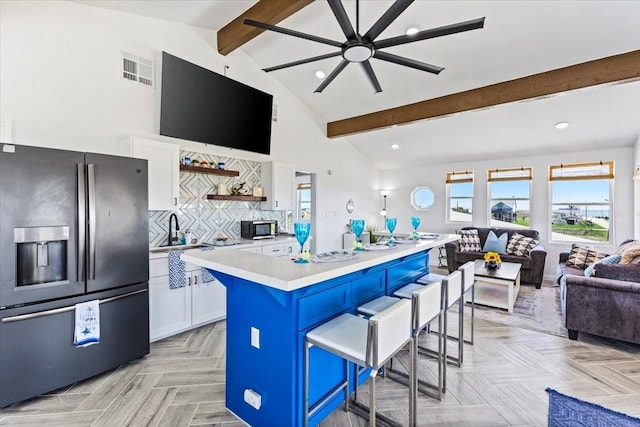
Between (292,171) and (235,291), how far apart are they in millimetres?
3312

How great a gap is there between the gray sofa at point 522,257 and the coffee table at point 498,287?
56cm

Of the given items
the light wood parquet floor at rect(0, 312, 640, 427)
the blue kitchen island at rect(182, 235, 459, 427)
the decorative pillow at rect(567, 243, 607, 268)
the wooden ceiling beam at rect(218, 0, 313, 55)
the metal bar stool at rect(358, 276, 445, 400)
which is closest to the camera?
the blue kitchen island at rect(182, 235, 459, 427)

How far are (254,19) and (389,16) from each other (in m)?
2.00

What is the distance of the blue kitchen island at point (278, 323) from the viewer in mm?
1656

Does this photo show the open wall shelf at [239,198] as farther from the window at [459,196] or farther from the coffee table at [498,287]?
the window at [459,196]

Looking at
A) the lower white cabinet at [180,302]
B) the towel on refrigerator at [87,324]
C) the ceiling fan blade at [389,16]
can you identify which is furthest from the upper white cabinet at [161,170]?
the ceiling fan blade at [389,16]

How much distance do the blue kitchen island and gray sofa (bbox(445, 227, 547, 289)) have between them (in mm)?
4336

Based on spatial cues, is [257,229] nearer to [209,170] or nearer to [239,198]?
[239,198]

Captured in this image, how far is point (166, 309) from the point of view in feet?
10.4

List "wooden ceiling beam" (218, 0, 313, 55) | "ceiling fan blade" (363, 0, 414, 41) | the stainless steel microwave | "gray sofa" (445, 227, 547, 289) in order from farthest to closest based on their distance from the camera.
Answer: "gray sofa" (445, 227, 547, 289) < the stainless steel microwave < "wooden ceiling beam" (218, 0, 313, 55) < "ceiling fan blade" (363, 0, 414, 41)

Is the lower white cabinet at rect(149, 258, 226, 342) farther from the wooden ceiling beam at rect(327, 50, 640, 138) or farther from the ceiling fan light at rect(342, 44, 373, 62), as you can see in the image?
the wooden ceiling beam at rect(327, 50, 640, 138)

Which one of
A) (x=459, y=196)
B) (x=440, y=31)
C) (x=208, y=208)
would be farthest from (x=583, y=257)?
(x=208, y=208)

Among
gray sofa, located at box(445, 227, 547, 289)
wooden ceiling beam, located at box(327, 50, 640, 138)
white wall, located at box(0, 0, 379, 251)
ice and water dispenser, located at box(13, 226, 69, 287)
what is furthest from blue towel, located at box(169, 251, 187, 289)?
gray sofa, located at box(445, 227, 547, 289)

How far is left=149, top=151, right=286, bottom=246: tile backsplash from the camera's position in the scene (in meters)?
3.68
